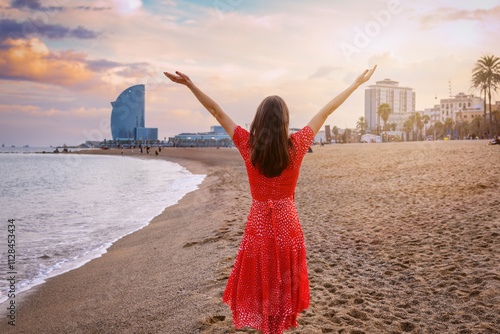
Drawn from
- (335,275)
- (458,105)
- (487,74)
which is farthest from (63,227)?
(458,105)

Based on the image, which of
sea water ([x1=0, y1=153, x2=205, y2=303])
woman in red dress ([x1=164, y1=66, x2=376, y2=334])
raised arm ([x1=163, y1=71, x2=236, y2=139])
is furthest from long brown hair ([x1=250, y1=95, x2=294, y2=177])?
sea water ([x1=0, y1=153, x2=205, y2=303])

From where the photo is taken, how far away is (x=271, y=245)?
7.65ft

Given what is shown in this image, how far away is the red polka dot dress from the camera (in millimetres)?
2318

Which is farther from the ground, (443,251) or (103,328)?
(443,251)

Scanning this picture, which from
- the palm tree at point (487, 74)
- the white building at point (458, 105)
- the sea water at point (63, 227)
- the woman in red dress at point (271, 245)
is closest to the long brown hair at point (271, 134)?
the woman in red dress at point (271, 245)

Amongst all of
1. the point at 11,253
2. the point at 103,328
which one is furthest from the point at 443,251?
the point at 11,253

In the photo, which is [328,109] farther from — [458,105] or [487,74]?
[458,105]

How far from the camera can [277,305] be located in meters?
2.35

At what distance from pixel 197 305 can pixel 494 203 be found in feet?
25.4

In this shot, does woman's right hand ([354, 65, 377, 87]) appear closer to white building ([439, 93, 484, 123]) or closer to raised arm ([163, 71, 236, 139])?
raised arm ([163, 71, 236, 139])

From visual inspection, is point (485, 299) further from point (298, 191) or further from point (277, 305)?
point (298, 191)

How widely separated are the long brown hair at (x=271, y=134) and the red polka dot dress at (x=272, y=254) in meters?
0.11

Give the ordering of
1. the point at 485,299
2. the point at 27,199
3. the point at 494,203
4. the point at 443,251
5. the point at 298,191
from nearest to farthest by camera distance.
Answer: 1. the point at 485,299
2. the point at 443,251
3. the point at 494,203
4. the point at 298,191
5. the point at 27,199

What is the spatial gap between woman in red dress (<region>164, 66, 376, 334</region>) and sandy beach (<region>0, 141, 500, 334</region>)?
138 centimetres
